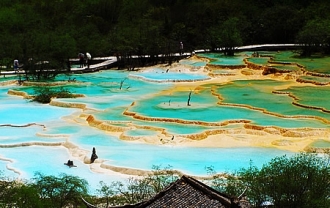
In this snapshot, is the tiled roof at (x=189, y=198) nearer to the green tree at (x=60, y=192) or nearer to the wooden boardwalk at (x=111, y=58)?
the green tree at (x=60, y=192)

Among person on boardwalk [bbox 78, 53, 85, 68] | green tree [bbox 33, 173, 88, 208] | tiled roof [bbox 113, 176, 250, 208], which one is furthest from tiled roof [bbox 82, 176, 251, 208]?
person on boardwalk [bbox 78, 53, 85, 68]

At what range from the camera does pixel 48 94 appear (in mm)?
28391

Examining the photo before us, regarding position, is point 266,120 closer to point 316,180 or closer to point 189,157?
point 189,157

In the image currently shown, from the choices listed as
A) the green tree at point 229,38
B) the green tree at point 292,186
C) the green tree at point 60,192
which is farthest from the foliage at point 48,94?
the green tree at point 292,186

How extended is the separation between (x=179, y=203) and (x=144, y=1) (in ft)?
147

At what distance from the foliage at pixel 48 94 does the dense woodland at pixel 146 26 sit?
4.56 m

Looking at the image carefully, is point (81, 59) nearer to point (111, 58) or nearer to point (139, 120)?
point (111, 58)

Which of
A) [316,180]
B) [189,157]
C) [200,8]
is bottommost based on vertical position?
[189,157]

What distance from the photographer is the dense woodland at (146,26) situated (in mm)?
37812

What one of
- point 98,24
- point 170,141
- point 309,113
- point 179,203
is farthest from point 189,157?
point 98,24

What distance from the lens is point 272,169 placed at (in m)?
11.4

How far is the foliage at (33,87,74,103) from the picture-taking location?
28.0 m

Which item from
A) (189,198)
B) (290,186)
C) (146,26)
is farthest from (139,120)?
(146,26)

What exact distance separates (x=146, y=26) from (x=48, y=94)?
1505 centimetres
